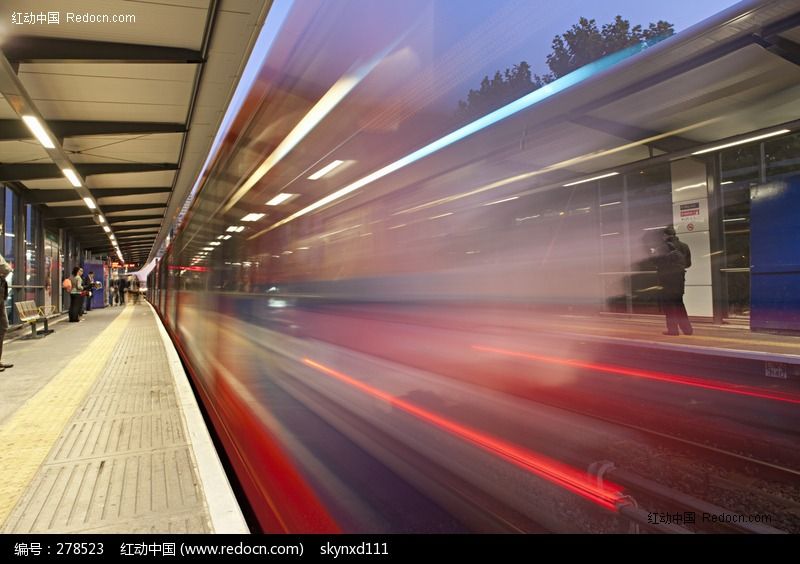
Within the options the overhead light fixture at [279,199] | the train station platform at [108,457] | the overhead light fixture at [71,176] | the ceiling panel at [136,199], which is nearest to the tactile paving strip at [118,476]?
the train station platform at [108,457]

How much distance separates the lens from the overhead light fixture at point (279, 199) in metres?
2.32

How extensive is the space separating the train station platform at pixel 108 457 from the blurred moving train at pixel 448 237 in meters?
0.32

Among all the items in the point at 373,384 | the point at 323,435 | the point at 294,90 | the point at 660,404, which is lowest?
the point at 323,435

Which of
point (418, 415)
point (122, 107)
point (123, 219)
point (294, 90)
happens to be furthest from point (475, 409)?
point (123, 219)

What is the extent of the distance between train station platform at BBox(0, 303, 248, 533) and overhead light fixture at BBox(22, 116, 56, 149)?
3.42m

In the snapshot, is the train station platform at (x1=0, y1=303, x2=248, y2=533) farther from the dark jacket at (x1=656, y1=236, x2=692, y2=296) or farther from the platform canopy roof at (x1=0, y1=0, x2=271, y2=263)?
the platform canopy roof at (x1=0, y1=0, x2=271, y2=263)

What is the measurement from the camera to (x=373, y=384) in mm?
1851

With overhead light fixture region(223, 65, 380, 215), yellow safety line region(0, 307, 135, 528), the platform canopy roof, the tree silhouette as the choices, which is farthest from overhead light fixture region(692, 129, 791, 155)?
the platform canopy roof

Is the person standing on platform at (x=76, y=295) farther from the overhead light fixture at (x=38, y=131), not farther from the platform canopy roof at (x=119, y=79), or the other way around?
the overhead light fixture at (x=38, y=131)

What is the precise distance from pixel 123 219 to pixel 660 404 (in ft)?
64.1

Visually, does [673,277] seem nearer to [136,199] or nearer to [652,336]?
[652,336]

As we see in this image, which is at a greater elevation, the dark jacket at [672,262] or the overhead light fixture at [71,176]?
the overhead light fixture at [71,176]
